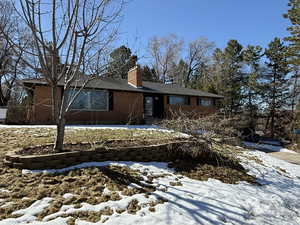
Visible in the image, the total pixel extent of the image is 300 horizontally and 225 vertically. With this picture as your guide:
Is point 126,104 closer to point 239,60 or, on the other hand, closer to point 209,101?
point 209,101

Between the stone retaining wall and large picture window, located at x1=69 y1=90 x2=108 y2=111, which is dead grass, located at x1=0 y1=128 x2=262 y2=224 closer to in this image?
the stone retaining wall

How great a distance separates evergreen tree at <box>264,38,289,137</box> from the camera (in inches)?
761

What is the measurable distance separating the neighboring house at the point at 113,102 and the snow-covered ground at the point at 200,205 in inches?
228

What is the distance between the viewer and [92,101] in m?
11.8

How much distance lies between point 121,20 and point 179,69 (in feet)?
90.8

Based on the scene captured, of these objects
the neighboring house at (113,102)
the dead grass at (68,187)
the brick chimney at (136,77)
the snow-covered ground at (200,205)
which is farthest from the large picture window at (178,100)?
the dead grass at (68,187)

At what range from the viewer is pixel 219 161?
5.19 metres

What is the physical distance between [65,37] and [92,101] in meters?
8.10

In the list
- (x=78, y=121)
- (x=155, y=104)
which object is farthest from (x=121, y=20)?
(x=155, y=104)

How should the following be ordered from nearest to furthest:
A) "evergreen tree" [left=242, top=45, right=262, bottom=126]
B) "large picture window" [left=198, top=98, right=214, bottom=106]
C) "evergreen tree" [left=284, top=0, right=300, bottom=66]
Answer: "evergreen tree" [left=284, top=0, right=300, bottom=66]
"large picture window" [left=198, top=98, right=214, bottom=106]
"evergreen tree" [left=242, top=45, right=262, bottom=126]

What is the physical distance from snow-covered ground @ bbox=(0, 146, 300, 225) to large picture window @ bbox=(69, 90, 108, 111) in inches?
326

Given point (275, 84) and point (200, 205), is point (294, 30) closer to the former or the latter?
point (275, 84)

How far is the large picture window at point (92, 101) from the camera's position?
11.4 meters

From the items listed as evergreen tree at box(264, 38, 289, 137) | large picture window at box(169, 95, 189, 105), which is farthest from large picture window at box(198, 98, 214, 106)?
evergreen tree at box(264, 38, 289, 137)
